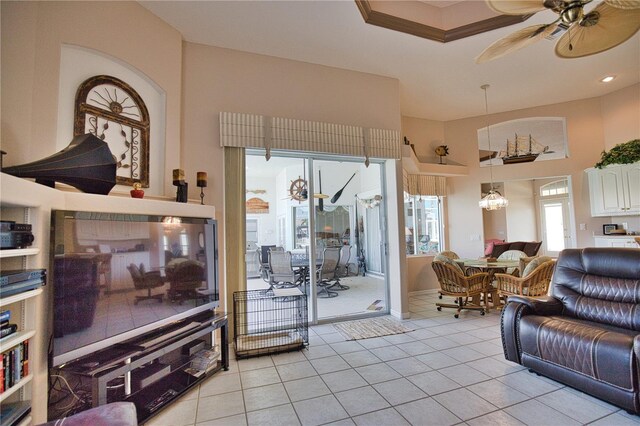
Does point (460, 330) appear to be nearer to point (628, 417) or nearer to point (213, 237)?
point (628, 417)

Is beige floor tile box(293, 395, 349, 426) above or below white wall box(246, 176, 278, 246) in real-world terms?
below

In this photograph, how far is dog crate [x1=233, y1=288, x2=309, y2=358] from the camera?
3.33 metres

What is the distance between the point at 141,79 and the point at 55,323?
2443 mm

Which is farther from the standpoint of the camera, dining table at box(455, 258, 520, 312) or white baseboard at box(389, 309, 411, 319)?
dining table at box(455, 258, 520, 312)

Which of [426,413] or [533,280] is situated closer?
[426,413]

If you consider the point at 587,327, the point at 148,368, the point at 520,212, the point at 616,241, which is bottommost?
the point at 148,368

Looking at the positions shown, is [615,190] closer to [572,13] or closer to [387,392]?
[572,13]

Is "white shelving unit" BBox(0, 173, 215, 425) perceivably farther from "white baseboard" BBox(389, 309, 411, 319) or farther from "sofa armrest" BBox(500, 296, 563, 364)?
"white baseboard" BBox(389, 309, 411, 319)

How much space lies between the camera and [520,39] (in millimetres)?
2537

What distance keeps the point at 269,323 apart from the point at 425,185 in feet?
13.8

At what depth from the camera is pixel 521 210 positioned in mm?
10242

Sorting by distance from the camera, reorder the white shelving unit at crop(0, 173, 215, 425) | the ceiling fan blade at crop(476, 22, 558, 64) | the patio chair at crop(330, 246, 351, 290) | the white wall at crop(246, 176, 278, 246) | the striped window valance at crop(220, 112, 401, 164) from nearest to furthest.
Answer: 1. the white shelving unit at crop(0, 173, 215, 425)
2. the ceiling fan blade at crop(476, 22, 558, 64)
3. the striped window valance at crop(220, 112, 401, 164)
4. the white wall at crop(246, 176, 278, 246)
5. the patio chair at crop(330, 246, 351, 290)

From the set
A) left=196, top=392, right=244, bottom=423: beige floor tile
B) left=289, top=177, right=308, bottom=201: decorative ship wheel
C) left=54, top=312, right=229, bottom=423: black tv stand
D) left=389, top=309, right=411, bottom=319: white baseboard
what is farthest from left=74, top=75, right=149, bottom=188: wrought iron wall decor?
left=389, top=309, right=411, bottom=319: white baseboard

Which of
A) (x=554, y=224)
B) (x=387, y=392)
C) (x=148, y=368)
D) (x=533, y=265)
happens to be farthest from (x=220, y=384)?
(x=554, y=224)
